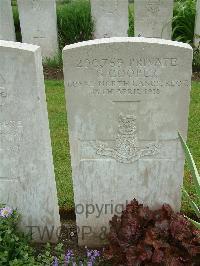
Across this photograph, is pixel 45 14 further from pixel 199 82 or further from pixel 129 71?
pixel 129 71

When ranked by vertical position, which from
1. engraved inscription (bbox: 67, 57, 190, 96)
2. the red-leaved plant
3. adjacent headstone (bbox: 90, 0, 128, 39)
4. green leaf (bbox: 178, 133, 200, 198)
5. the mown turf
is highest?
engraved inscription (bbox: 67, 57, 190, 96)

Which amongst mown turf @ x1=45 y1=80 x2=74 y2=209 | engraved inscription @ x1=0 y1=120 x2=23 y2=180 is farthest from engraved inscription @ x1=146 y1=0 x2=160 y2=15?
engraved inscription @ x1=0 y1=120 x2=23 y2=180

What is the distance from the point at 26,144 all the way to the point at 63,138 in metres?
2.12

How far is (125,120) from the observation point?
2.82 meters

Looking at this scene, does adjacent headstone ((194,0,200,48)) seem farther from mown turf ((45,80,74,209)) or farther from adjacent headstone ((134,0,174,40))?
mown turf ((45,80,74,209))

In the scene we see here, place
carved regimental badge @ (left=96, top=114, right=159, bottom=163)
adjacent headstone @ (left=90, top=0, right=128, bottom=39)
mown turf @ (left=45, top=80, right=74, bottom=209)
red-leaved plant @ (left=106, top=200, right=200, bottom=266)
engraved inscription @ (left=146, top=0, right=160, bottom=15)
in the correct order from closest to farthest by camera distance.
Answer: red-leaved plant @ (left=106, top=200, right=200, bottom=266) < carved regimental badge @ (left=96, top=114, right=159, bottom=163) < mown turf @ (left=45, top=80, right=74, bottom=209) < engraved inscription @ (left=146, top=0, right=160, bottom=15) < adjacent headstone @ (left=90, top=0, right=128, bottom=39)

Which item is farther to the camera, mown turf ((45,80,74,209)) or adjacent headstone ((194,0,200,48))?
adjacent headstone ((194,0,200,48))

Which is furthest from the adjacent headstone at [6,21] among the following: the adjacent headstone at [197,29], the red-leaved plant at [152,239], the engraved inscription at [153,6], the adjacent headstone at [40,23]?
the red-leaved plant at [152,239]

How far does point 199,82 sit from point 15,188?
4.44 metres

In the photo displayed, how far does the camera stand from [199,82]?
6.71 meters

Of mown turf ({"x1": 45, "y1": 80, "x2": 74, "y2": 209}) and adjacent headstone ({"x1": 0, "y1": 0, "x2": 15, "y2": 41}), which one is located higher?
adjacent headstone ({"x1": 0, "y1": 0, "x2": 15, "y2": 41})

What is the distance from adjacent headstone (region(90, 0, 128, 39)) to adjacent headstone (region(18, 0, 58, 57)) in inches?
31.8

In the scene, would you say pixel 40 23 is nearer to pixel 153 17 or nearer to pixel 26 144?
pixel 153 17

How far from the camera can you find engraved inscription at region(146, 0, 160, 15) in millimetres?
7131
